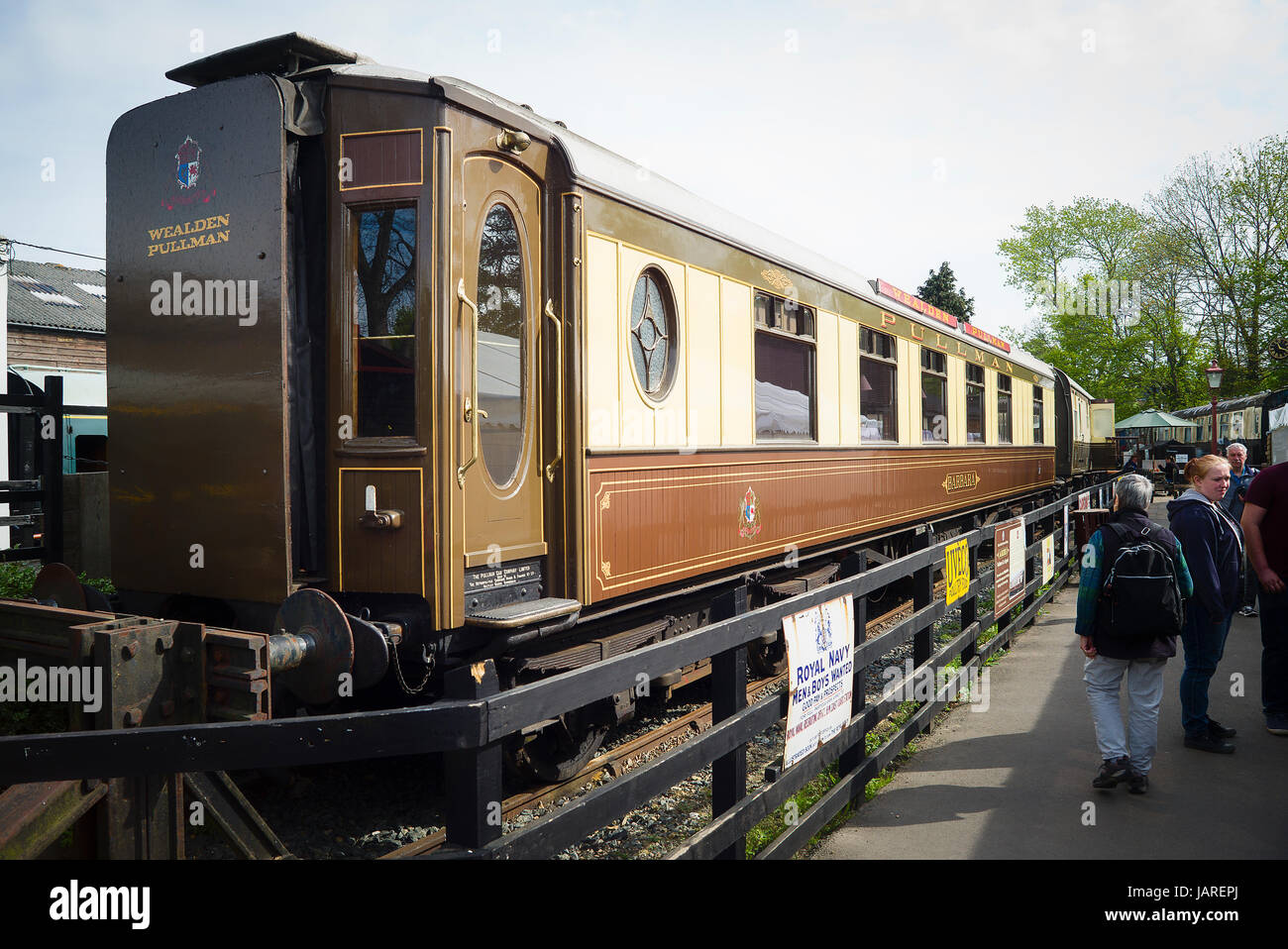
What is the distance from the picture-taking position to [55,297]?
20.8 metres

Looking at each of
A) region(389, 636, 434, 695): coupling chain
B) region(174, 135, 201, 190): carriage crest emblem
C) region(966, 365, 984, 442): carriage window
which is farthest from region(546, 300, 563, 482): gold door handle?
region(966, 365, 984, 442): carriage window

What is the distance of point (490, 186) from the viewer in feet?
15.0

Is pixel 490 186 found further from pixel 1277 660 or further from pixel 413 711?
pixel 1277 660

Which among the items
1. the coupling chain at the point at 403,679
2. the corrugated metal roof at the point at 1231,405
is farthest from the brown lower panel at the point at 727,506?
the corrugated metal roof at the point at 1231,405

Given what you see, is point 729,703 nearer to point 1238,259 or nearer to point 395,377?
point 395,377

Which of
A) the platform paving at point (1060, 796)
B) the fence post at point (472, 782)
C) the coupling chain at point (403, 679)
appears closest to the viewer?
the fence post at point (472, 782)

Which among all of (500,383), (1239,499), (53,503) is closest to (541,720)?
(500,383)

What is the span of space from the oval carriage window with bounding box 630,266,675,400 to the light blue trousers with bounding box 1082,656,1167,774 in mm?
2814

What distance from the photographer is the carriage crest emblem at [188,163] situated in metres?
4.57

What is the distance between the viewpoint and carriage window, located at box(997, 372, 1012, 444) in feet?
45.9

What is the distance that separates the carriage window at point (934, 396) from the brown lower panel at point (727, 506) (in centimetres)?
48

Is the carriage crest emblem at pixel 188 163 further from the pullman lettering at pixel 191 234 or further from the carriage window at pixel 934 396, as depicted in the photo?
the carriage window at pixel 934 396

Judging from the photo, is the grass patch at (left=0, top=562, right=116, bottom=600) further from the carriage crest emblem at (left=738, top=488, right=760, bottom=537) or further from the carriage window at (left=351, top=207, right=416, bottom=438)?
the carriage crest emblem at (left=738, top=488, right=760, bottom=537)
